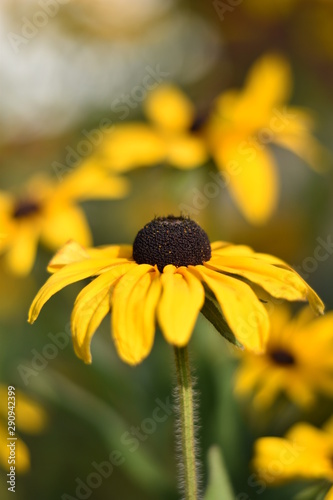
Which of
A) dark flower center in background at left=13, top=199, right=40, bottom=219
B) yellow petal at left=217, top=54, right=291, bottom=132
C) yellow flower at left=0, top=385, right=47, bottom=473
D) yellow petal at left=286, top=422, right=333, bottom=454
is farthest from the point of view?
yellow petal at left=217, top=54, right=291, bottom=132

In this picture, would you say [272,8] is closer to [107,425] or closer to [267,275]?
[107,425]

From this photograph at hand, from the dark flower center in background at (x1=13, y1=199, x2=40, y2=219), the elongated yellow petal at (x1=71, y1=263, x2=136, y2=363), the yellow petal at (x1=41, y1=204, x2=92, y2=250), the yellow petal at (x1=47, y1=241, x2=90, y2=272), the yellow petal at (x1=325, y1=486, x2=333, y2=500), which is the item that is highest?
the dark flower center in background at (x1=13, y1=199, x2=40, y2=219)

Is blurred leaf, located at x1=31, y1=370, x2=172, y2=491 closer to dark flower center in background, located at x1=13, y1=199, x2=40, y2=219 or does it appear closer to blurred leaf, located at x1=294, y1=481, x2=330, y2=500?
dark flower center in background, located at x1=13, y1=199, x2=40, y2=219

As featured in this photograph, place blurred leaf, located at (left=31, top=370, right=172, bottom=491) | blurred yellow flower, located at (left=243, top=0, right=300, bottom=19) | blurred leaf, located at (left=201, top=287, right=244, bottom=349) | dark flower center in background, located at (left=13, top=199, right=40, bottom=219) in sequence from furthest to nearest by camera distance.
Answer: blurred yellow flower, located at (left=243, top=0, right=300, bottom=19) → dark flower center in background, located at (left=13, top=199, right=40, bottom=219) → blurred leaf, located at (left=31, top=370, right=172, bottom=491) → blurred leaf, located at (left=201, top=287, right=244, bottom=349)

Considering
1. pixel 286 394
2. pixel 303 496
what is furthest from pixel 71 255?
pixel 286 394

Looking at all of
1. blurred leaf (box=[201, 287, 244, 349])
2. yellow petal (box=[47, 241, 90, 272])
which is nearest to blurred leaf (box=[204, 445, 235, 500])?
blurred leaf (box=[201, 287, 244, 349])

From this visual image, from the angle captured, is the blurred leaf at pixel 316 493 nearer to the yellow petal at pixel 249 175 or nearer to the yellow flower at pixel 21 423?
the yellow flower at pixel 21 423

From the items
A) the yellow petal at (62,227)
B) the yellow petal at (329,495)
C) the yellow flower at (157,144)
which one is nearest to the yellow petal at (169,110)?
the yellow flower at (157,144)
